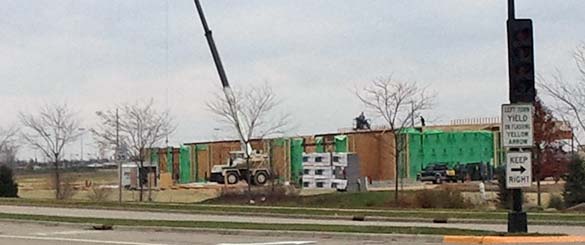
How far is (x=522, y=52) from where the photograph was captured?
18.9 m

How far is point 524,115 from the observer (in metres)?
19.2

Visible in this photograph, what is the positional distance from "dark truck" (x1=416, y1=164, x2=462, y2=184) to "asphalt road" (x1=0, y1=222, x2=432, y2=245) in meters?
43.8

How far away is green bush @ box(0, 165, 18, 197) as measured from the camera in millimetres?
55062

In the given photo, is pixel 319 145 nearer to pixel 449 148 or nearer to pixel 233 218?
pixel 449 148

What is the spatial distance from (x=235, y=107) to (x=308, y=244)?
126ft

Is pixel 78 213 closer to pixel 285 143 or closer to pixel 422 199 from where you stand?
pixel 422 199

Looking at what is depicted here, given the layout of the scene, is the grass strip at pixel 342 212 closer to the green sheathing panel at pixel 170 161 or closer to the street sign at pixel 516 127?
the street sign at pixel 516 127

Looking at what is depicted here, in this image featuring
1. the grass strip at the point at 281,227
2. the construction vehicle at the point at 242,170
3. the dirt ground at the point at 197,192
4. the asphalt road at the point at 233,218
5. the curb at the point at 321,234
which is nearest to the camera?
the curb at the point at 321,234

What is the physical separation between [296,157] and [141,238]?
167 feet

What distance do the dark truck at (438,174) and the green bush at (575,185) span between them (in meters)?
27.0

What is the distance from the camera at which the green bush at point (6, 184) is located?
55.1 m

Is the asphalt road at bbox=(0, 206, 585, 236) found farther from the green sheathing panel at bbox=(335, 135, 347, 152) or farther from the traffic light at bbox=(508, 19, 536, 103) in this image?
the green sheathing panel at bbox=(335, 135, 347, 152)

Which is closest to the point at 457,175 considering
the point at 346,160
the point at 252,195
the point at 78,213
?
the point at 346,160

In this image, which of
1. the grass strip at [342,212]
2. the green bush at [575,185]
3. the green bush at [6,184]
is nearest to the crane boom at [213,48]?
the green bush at [6,184]
